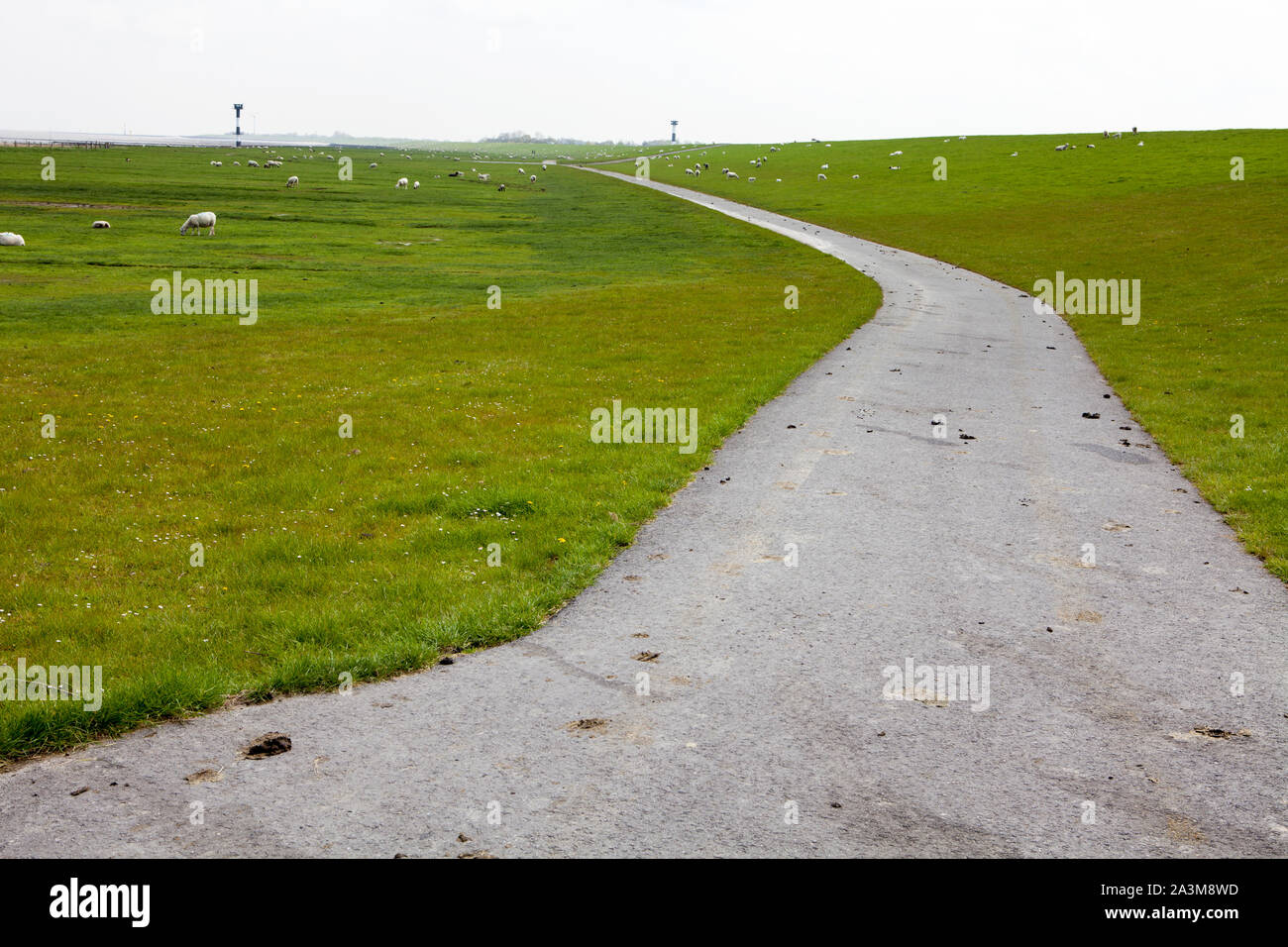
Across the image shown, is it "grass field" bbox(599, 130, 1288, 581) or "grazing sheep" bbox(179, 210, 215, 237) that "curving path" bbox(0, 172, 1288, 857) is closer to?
"grass field" bbox(599, 130, 1288, 581)

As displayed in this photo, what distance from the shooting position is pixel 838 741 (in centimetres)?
645

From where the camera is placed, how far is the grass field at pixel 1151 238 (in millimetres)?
15664

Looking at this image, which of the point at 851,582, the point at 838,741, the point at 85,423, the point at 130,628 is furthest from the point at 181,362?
the point at 838,741

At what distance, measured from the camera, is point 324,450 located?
14.5 meters

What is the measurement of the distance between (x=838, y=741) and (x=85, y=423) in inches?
603

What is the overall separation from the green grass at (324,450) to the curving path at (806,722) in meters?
0.86

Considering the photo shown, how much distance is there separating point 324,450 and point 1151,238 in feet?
164

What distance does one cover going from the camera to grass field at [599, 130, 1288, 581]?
15664 millimetres

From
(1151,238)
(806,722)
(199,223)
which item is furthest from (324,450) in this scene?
(1151,238)

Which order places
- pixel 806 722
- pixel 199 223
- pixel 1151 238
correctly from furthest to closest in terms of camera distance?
pixel 199 223 < pixel 1151 238 < pixel 806 722

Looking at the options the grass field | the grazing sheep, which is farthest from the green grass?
the grass field

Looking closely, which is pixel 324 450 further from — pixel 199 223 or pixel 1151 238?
pixel 1151 238

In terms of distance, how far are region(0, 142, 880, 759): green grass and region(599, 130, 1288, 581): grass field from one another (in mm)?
7775

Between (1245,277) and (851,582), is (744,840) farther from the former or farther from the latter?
(1245,277)
